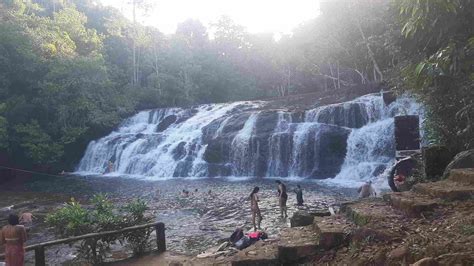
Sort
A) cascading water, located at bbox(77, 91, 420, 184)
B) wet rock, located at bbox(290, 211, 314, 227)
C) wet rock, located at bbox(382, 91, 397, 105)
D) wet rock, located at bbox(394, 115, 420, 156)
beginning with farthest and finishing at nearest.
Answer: wet rock, located at bbox(382, 91, 397, 105) → cascading water, located at bbox(77, 91, 420, 184) → wet rock, located at bbox(394, 115, 420, 156) → wet rock, located at bbox(290, 211, 314, 227)

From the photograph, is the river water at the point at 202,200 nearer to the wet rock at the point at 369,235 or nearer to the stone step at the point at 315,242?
the stone step at the point at 315,242

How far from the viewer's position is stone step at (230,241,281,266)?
5.23m

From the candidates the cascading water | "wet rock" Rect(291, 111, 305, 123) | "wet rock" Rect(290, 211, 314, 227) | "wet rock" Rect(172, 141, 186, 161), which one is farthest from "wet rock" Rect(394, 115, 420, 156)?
"wet rock" Rect(172, 141, 186, 161)

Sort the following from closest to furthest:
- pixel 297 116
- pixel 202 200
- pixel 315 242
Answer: pixel 315 242, pixel 202 200, pixel 297 116

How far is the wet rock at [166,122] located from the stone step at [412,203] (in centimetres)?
2914

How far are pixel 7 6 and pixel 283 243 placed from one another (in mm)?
42428

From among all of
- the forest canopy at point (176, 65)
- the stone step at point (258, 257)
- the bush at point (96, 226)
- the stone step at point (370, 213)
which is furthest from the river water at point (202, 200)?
the forest canopy at point (176, 65)

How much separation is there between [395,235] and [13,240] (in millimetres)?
5942

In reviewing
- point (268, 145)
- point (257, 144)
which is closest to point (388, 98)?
point (268, 145)

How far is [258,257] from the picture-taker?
5363 mm

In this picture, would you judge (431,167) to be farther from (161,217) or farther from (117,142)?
(117,142)

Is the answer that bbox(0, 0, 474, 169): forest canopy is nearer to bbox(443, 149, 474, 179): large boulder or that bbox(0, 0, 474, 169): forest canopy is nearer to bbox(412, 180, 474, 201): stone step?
bbox(443, 149, 474, 179): large boulder

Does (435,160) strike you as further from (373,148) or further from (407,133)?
(373,148)

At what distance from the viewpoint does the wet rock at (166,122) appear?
33.9 metres
